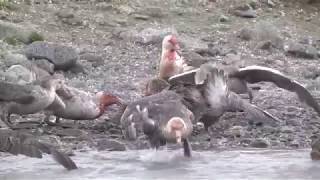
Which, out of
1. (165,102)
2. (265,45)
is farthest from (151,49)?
(165,102)

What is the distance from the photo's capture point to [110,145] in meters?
8.82

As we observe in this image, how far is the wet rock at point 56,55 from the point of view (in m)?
12.8

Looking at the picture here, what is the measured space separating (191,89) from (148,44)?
5619 millimetres

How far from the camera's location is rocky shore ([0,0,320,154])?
9.48m

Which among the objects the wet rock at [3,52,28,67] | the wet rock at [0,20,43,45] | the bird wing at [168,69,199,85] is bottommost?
the wet rock at [3,52,28,67]

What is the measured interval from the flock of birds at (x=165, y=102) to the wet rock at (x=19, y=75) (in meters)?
1.19

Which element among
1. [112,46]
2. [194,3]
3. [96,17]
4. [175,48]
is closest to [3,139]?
[175,48]

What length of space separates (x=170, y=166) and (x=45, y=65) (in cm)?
480

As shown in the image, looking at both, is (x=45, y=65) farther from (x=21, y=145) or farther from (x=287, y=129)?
(x=21, y=145)

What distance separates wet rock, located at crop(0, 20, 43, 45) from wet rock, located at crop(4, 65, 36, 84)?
2.56 metres

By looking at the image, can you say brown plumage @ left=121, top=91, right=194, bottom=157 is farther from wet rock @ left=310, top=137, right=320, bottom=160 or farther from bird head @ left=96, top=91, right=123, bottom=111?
bird head @ left=96, top=91, right=123, bottom=111

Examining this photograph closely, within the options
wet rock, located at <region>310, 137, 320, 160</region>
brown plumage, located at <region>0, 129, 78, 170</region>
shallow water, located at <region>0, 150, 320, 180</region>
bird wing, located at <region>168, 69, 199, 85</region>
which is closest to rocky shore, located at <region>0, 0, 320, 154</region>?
shallow water, located at <region>0, 150, 320, 180</region>

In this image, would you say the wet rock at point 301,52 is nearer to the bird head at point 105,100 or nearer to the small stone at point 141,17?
the small stone at point 141,17

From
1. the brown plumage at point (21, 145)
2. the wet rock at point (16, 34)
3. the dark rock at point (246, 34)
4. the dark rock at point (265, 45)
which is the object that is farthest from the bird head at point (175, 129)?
the dark rock at point (246, 34)
